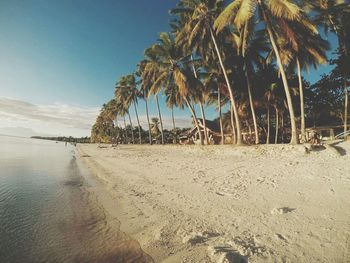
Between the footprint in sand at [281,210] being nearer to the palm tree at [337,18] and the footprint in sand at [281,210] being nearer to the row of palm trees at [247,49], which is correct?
the row of palm trees at [247,49]

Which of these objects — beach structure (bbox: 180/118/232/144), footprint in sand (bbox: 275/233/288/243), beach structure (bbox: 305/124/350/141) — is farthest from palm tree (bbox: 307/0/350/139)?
footprint in sand (bbox: 275/233/288/243)

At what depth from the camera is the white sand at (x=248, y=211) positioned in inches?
177

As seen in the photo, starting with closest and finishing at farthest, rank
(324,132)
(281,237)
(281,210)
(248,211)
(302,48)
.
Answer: (281,237), (281,210), (248,211), (302,48), (324,132)

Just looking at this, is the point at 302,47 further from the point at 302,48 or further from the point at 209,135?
the point at 209,135

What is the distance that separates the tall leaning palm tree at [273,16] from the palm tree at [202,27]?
439 centimetres

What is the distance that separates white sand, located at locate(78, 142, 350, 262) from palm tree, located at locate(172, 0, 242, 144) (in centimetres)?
920

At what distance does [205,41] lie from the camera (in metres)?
22.9

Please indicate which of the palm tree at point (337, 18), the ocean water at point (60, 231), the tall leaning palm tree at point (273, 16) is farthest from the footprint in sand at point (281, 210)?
the palm tree at point (337, 18)

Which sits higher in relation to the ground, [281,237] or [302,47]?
[302,47]

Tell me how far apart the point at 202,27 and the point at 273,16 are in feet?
23.2

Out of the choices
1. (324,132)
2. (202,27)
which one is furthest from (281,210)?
(324,132)

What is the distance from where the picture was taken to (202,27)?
21.4m

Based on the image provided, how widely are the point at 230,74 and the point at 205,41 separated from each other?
486cm

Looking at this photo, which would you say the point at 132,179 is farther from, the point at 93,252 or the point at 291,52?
the point at 291,52
